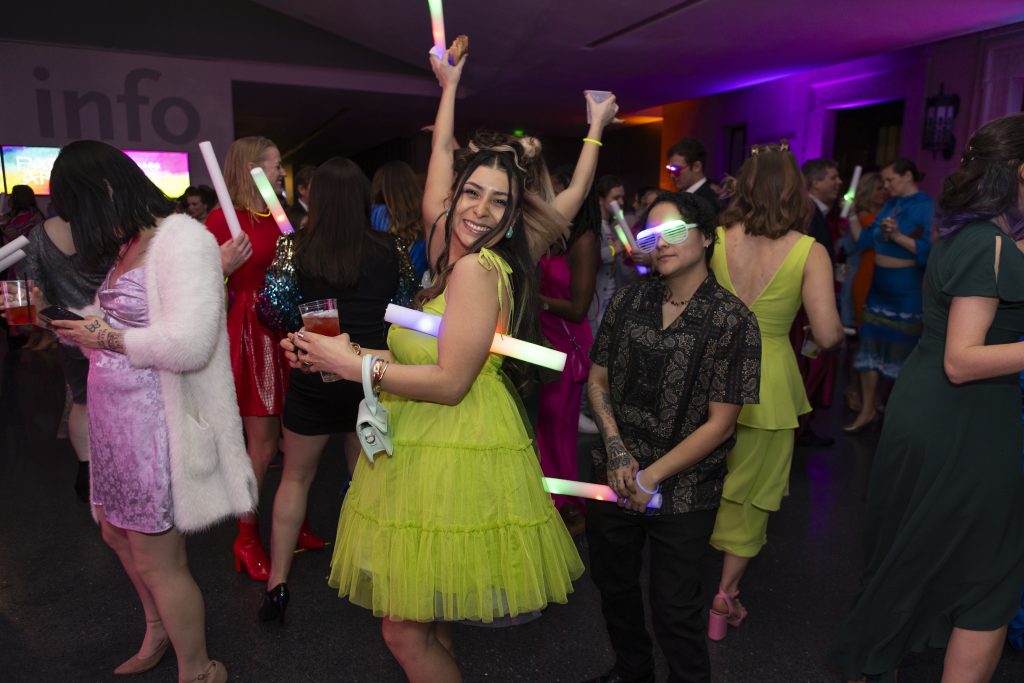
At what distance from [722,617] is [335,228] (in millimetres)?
1920

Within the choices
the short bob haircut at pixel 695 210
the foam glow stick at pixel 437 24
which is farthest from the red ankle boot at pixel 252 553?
the short bob haircut at pixel 695 210

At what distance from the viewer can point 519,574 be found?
1593 mm

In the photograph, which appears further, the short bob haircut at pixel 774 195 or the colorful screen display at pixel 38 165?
the colorful screen display at pixel 38 165

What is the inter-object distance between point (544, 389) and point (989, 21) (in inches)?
267

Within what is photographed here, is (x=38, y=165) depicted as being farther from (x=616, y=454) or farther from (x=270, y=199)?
(x=616, y=454)

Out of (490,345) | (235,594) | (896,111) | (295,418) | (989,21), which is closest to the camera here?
(490,345)

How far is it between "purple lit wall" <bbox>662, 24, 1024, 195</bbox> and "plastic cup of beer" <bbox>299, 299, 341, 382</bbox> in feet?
26.5

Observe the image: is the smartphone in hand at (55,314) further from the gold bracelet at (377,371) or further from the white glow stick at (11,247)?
the gold bracelet at (377,371)

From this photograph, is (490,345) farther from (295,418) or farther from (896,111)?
(896,111)

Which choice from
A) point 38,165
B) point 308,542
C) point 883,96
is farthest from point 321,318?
point 38,165

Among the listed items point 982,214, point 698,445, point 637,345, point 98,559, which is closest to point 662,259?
point 637,345

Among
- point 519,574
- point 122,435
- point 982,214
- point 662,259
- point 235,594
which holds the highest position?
point 982,214

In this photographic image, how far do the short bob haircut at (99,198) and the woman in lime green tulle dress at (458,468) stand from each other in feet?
2.28

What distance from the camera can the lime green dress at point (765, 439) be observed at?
2383 mm
